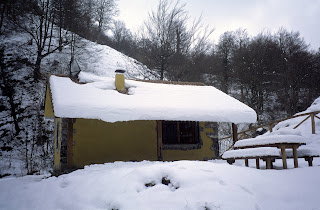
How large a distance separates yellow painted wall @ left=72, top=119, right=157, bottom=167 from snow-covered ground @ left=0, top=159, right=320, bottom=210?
2832 mm

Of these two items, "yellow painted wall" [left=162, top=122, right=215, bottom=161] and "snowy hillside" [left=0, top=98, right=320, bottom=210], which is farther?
"yellow painted wall" [left=162, top=122, right=215, bottom=161]

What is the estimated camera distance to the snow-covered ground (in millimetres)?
3564

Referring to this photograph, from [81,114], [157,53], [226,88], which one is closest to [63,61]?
[157,53]

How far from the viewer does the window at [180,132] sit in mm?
9234

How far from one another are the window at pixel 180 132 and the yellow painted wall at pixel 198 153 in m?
0.31

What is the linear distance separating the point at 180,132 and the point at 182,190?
5688 millimetres

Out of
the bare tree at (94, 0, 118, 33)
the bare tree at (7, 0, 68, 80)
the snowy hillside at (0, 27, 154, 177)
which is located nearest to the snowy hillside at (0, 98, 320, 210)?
the snowy hillside at (0, 27, 154, 177)

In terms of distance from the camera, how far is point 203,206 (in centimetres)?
344

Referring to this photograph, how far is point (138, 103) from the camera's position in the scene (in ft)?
25.2

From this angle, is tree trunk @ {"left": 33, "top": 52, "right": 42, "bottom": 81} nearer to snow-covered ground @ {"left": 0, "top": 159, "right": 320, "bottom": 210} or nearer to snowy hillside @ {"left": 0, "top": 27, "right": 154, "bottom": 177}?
snowy hillside @ {"left": 0, "top": 27, "right": 154, "bottom": 177}

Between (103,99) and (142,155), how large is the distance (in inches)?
107

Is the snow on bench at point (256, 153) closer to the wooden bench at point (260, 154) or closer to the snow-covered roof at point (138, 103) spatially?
the wooden bench at point (260, 154)

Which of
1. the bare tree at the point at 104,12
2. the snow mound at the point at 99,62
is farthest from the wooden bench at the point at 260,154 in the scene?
the bare tree at the point at 104,12

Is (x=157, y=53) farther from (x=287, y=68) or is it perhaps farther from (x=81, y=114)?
(x=287, y=68)
